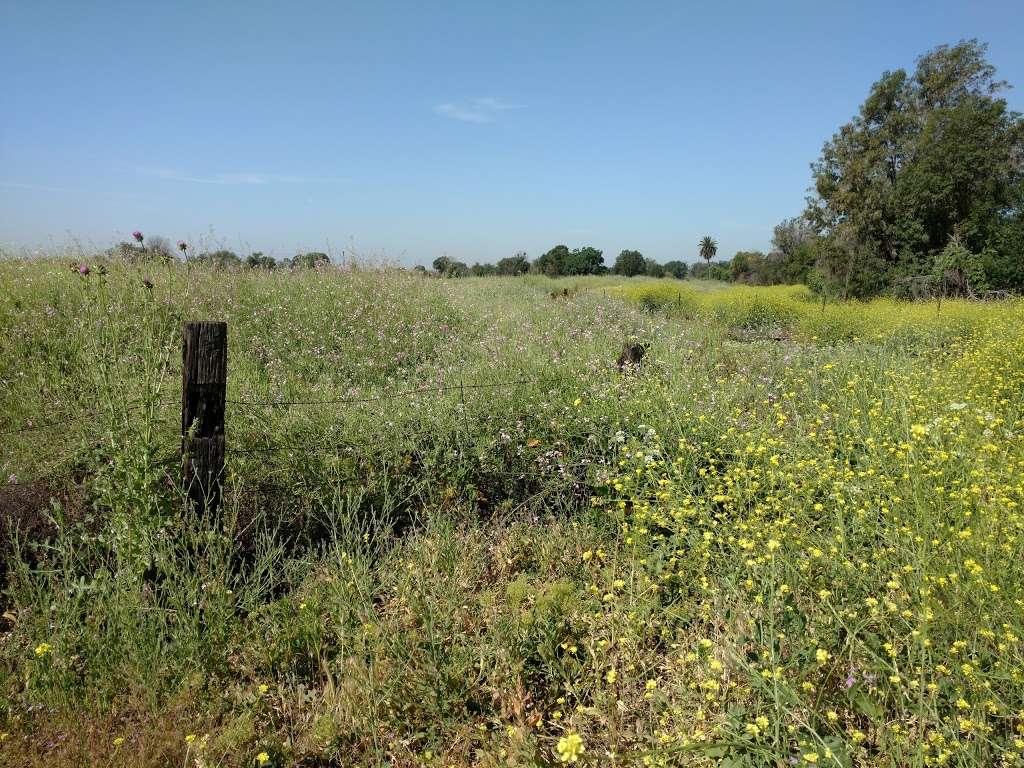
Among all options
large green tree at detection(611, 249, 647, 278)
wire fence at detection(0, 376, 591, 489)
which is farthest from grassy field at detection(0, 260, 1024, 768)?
large green tree at detection(611, 249, 647, 278)

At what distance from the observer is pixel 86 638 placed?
2352mm

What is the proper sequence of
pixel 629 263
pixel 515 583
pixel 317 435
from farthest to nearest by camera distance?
pixel 629 263
pixel 317 435
pixel 515 583

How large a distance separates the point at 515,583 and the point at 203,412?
1822 mm

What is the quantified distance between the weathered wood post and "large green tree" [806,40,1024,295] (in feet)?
77.2

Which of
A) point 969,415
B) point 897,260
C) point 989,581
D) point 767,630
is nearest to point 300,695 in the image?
point 767,630

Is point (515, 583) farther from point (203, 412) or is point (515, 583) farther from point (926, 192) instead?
point (926, 192)

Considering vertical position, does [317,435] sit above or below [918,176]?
below

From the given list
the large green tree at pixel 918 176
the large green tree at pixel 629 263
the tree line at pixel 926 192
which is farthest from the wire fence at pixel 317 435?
the large green tree at pixel 629 263

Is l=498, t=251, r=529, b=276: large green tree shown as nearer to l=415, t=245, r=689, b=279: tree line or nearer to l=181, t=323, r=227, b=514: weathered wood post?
l=415, t=245, r=689, b=279: tree line

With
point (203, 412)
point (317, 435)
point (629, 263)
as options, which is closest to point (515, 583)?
point (203, 412)

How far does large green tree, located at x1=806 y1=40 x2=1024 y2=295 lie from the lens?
2039 cm

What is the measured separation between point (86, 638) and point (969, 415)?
5106 mm

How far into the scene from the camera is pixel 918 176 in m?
20.6

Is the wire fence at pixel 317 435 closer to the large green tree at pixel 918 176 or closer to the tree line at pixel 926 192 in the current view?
the tree line at pixel 926 192
